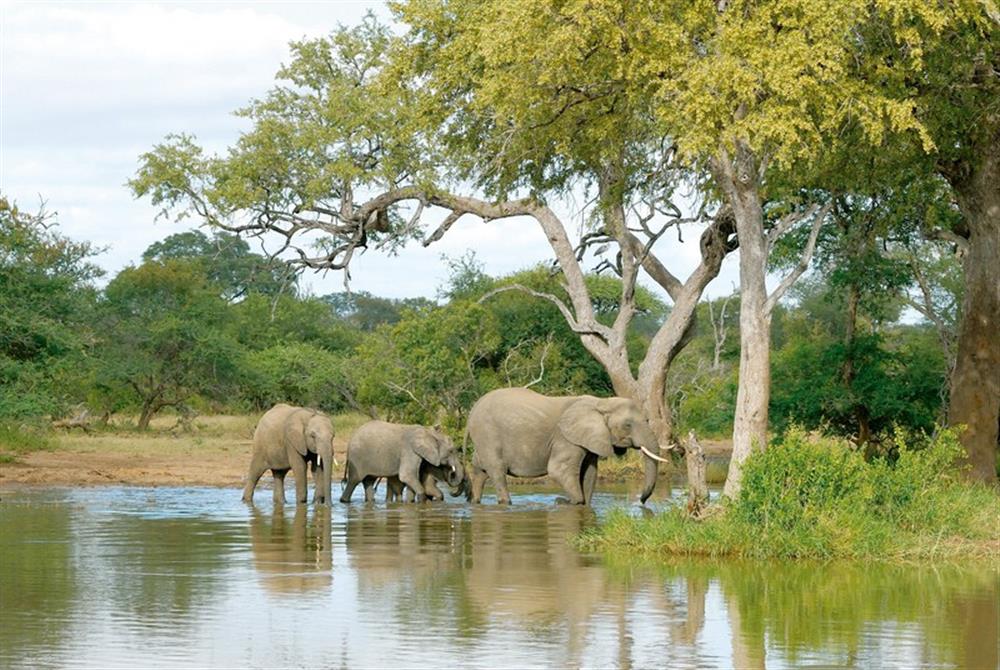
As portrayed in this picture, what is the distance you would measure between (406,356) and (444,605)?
67.8 ft

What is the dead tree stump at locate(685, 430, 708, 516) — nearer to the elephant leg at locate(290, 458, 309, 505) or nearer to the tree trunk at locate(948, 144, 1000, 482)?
the tree trunk at locate(948, 144, 1000, 482)

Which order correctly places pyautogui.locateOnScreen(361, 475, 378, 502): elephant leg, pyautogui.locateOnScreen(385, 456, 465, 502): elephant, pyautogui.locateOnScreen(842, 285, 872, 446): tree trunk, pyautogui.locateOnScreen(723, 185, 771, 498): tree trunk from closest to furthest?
pyautogui.locateOnScreen(723, 185, 771, 498): tree trunk, pyautogui.locateOnScreen(385, 456, 465, 502): elephant, pyautogui.locateOnScreen(361, 475, 378, 502): elephant leg, pyautogui.locateOnScreen(842, 285, 872, 446): tree trunk

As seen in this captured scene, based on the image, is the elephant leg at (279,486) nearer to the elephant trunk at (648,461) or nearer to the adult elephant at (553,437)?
the adult elephant at (553,437)

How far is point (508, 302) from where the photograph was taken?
39.8 m

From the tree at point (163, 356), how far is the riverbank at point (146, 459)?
1.45 metres

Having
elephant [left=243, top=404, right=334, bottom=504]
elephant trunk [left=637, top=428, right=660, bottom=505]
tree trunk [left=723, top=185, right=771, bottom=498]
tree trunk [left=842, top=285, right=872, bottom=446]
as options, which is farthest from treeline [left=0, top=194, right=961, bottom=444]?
tree trunk [left=723, top=185, right=771, bottom=498]

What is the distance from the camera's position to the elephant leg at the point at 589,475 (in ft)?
86.9

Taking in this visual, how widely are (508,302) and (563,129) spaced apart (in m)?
18.4

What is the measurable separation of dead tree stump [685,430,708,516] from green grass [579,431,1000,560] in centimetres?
21

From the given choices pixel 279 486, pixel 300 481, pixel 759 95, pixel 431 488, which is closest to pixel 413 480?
pixel 431 488

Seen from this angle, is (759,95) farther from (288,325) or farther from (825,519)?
(288,325)

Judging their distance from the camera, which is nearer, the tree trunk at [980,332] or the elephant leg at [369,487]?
the tree trunk at [980,332]

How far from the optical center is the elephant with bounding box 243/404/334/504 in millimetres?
25797

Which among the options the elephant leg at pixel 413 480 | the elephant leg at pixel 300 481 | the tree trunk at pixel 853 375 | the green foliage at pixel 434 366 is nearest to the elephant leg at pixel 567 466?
the elephant leg at pixel 413 480
